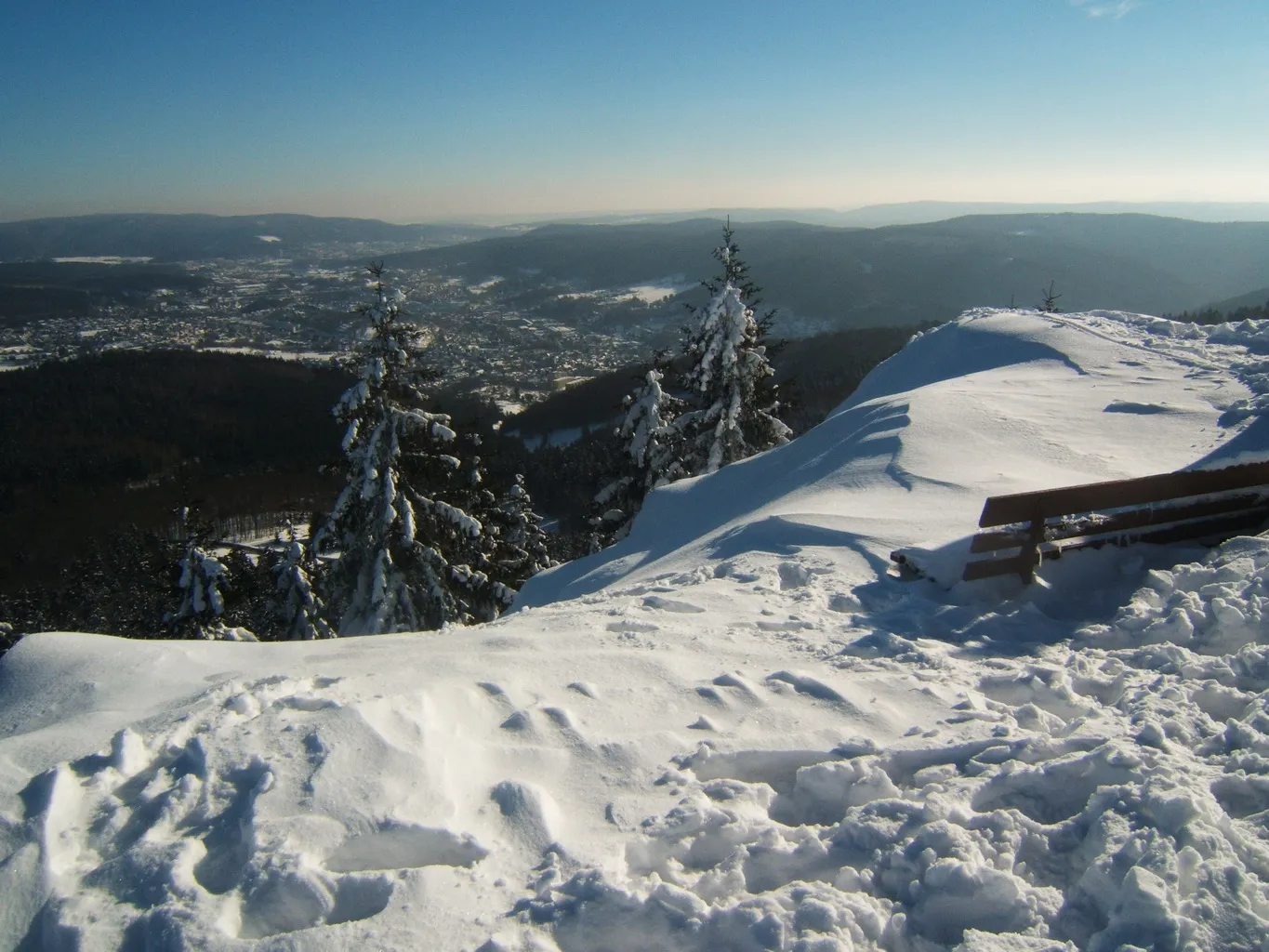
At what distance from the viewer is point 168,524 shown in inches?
3263

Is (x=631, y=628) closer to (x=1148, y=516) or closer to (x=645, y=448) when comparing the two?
(x=1148, y=516)

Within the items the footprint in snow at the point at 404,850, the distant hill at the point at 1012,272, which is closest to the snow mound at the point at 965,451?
the footprint in snow at the point at 404,850

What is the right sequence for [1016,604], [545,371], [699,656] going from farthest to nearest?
[545,371], [1016,604], [699,656]

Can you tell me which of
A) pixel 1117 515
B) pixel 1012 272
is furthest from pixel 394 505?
pixel 1012 272

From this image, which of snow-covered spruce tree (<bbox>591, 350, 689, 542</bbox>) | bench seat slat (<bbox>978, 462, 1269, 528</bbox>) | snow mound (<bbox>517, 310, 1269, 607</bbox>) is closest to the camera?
bench seat slat (<bbox>978, 462, 1269, 528</bbox>)

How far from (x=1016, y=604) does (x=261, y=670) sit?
5866 mm

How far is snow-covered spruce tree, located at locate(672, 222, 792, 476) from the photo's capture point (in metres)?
20.8

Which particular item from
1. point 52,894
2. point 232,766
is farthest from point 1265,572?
point 52,894

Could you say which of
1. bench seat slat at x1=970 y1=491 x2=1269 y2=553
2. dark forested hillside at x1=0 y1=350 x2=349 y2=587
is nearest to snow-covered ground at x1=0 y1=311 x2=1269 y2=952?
bench seat slat at x1=970 y1=491 x2=1269 y2=553

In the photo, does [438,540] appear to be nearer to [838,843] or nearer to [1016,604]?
[1016,604]

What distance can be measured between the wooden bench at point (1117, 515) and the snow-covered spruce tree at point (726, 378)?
1460cm

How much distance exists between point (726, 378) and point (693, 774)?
723 inches

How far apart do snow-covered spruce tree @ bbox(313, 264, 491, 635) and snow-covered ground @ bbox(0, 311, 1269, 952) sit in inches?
376

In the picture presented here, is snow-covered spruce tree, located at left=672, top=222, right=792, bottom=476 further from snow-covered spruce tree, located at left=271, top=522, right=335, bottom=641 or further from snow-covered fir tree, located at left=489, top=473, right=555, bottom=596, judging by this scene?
snow-covered spruce tree, located at left=271, top=522, right=335, bottom=641
